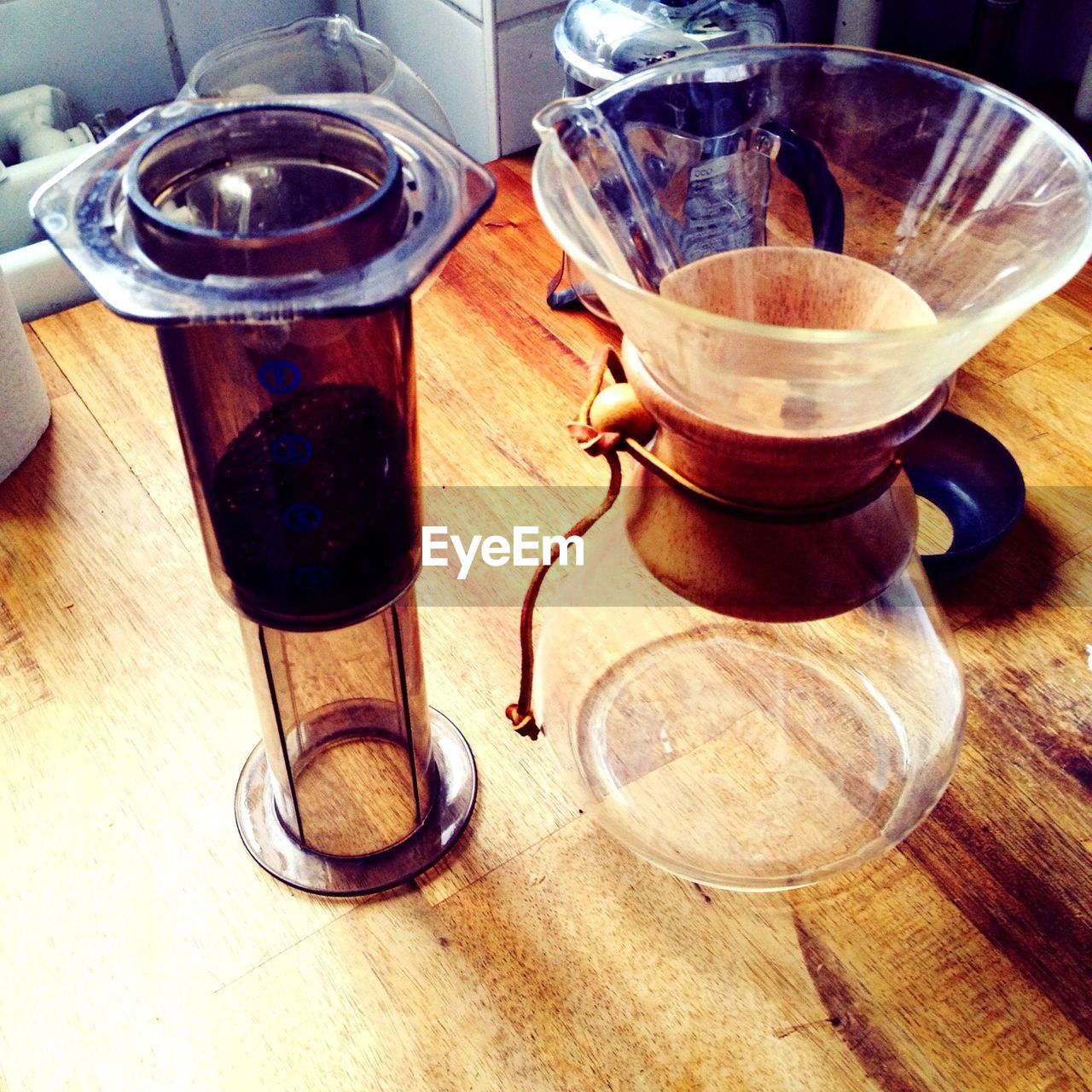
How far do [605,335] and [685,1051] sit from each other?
0.46 m

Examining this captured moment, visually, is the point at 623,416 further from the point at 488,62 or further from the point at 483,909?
the point at 488,62

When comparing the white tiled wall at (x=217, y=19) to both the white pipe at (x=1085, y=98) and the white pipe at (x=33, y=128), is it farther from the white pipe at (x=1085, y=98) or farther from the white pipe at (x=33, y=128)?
the white pipe at (x=1085, y=98)

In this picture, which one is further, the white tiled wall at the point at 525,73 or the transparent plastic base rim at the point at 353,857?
the white tiled wall at the point at 525,73

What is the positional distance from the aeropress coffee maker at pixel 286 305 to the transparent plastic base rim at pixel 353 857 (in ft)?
0.25

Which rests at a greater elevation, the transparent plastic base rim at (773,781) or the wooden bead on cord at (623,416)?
the wooden bead on cord at (623,416)

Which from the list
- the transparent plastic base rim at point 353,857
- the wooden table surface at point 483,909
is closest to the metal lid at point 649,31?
the wooden table surface at point 483,909

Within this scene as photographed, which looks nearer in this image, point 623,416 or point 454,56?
point 623,416

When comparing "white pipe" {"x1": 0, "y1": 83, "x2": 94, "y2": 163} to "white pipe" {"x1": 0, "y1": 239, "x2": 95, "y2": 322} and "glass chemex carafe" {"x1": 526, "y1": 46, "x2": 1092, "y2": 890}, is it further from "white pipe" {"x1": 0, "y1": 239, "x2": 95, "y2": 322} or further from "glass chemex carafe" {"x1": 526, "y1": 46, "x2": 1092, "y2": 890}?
"glass chemex carafe" {"x1": 526, "y1": 46, "x2": 1092, "y2": 890}

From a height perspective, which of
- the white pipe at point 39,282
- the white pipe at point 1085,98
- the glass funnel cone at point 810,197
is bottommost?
the white pipe at point 39,282

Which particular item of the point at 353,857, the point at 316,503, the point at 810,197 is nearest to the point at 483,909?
the point at 353,857

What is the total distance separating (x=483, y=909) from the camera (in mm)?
501

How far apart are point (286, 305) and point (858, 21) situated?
0.84m

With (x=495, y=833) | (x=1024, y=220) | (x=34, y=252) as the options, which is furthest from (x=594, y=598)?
(x=34, y=252)

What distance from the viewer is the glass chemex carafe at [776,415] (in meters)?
0.36
